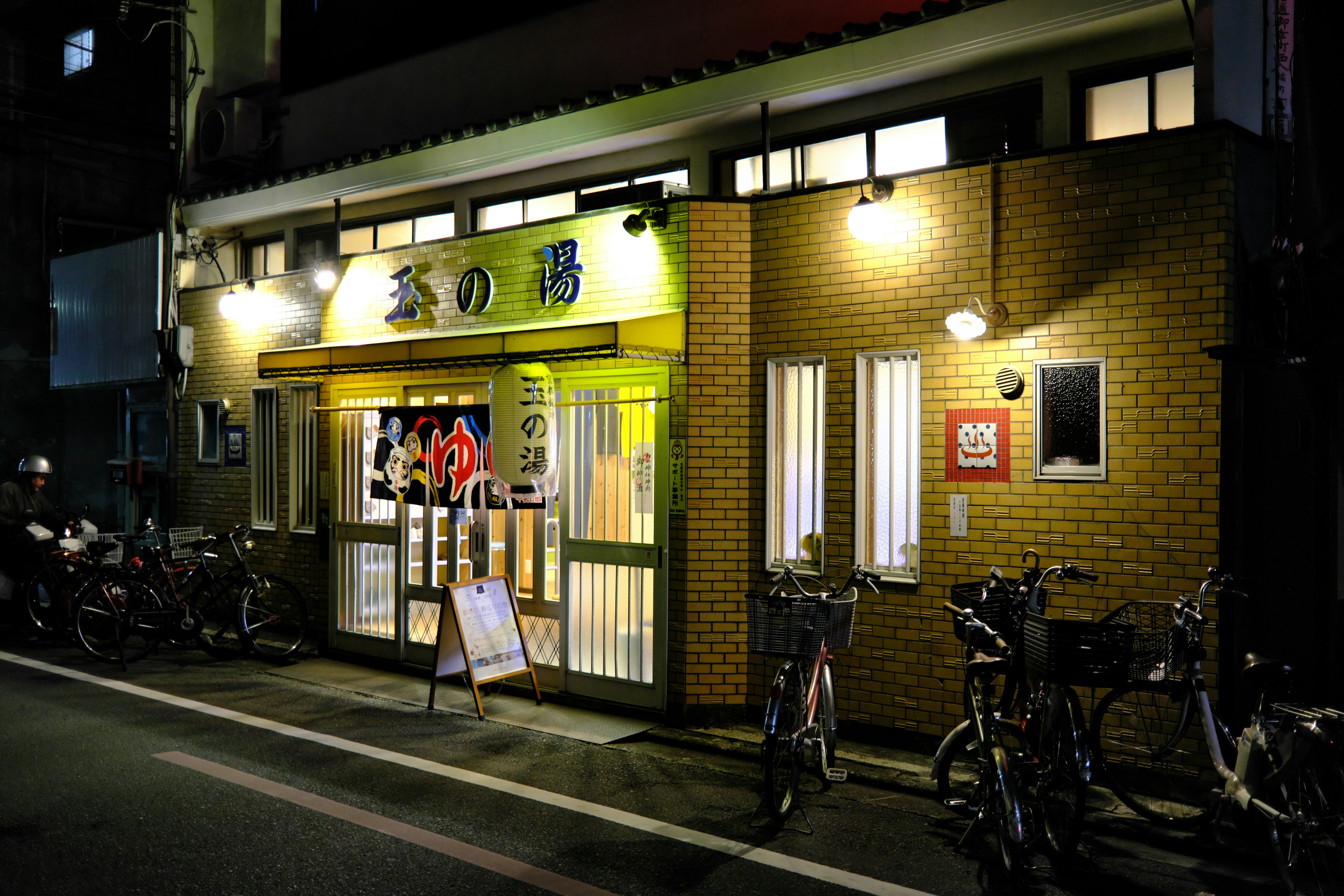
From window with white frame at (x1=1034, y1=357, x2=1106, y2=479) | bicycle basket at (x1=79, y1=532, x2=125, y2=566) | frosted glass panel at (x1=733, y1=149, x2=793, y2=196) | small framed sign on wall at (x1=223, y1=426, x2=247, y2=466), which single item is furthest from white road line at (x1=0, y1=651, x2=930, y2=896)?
frosted glass panel at (x1=733, y1=149, x2=793, y2=196)

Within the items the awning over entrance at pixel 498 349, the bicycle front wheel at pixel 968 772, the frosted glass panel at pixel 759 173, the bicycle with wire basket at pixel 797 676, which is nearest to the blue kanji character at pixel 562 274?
the awning over entrance at pixel 498 349

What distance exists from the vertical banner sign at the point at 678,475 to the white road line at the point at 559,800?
291 cm

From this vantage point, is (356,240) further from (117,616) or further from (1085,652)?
(1085,652)

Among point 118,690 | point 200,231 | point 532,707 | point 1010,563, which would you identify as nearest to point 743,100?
point 1010,563

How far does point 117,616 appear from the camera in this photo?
11.6 meters

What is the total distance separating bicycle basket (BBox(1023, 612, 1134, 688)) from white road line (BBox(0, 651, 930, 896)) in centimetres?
152

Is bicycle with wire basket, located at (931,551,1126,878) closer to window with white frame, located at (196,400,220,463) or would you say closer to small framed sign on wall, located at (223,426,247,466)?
small framed sign on wall, located at (223,426,247,466)

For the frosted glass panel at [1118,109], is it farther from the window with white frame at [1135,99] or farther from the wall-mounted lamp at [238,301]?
the wall-mounted lamp at [238,301]

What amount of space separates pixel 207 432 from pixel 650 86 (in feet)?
30.8

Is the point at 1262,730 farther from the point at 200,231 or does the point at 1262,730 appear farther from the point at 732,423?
the point at 200,231

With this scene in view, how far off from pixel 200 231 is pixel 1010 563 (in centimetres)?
1357

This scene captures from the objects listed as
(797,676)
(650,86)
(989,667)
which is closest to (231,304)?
(650,86)

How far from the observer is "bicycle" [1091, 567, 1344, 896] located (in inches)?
204

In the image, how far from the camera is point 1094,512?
290 inches
